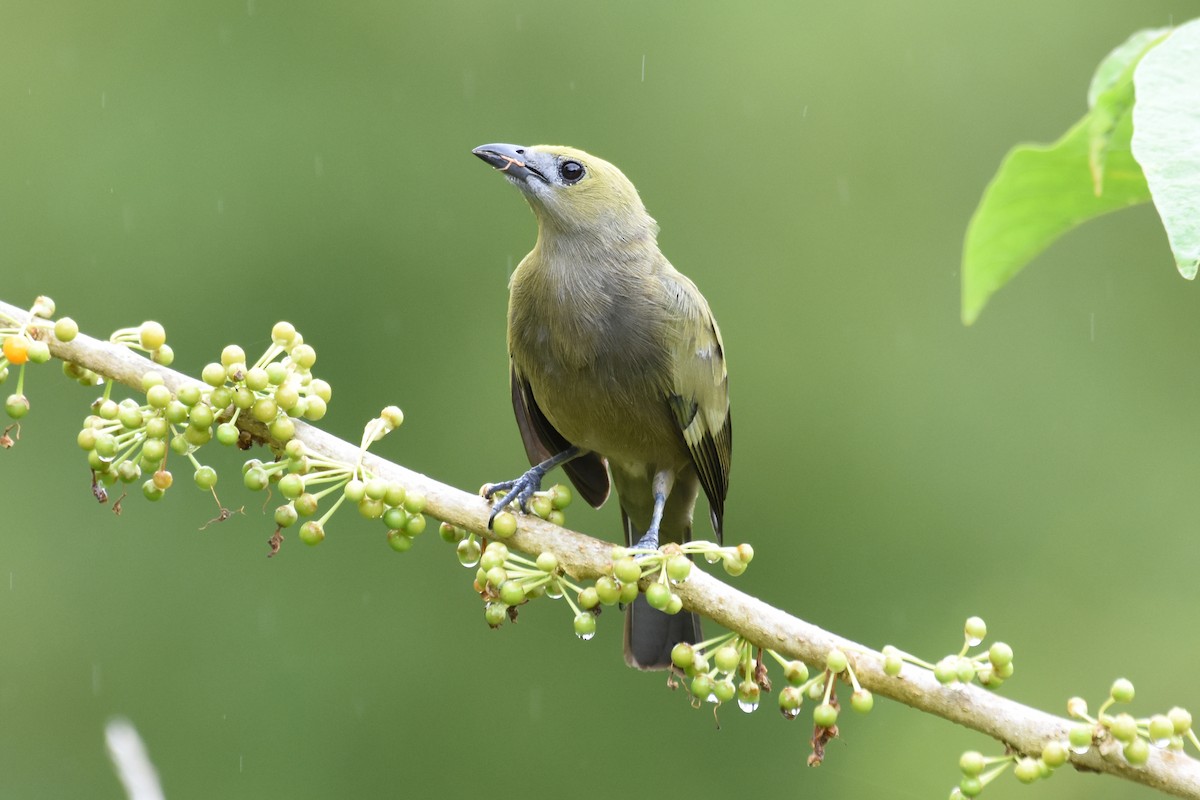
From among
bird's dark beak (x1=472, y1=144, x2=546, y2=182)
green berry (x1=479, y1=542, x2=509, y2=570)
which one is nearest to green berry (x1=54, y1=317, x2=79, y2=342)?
green berry (x1=479, y1=542, x2=509, y2=570)

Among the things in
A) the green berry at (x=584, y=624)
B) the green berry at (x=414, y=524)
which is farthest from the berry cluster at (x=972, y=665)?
the green berry at (x=414, y=524)

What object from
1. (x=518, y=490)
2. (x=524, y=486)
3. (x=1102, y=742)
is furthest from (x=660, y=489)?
(x=1102, y=742)

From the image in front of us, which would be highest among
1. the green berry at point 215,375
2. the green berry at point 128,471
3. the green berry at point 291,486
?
the green berry at point 215,375

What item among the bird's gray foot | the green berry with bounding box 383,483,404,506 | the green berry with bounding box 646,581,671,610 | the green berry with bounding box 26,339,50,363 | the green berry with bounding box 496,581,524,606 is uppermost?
the green berry with bounding box 26,339,50,363

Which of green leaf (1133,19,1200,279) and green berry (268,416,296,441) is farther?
green berry (268,416,296,441)

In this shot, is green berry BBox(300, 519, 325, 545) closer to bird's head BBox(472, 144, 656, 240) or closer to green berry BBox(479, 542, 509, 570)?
green berry BBox(479, 542, 509, 570)

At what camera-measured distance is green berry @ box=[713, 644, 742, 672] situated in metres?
2.15

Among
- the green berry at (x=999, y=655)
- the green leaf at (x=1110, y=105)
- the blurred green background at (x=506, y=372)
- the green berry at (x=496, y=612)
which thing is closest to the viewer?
the green leaf at (x=1110, y=105)

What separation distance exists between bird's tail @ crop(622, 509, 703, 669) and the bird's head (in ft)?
2.98

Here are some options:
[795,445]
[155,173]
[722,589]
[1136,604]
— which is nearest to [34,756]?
[155,173]

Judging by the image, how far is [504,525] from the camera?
241 centimetres

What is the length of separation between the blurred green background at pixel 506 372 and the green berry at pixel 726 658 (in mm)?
5904

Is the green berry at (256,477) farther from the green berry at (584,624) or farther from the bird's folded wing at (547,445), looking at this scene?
the bird's folded wing at (547,445)

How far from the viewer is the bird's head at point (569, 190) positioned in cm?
372
